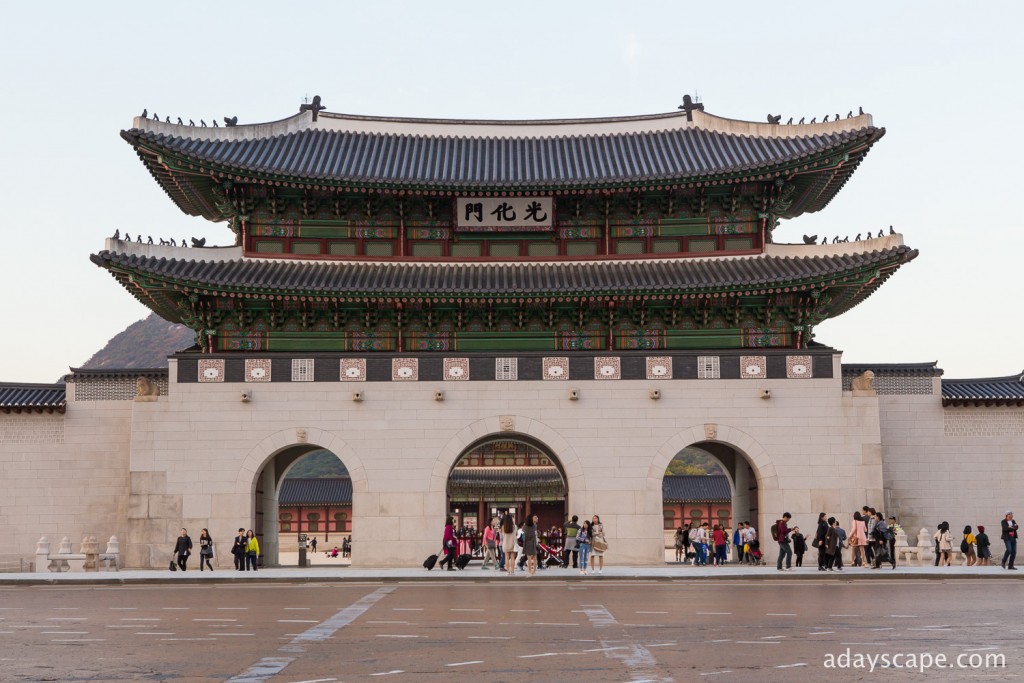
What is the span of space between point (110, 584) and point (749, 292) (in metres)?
18.4

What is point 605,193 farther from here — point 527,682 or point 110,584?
point 527,682

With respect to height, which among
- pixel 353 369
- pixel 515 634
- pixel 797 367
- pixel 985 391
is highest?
pixel 353 369

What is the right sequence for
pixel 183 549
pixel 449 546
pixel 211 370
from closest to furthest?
pixel 449 546
pixel 183 549
pixel 211 370

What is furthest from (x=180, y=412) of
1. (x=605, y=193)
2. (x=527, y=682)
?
(x=527, y=682)

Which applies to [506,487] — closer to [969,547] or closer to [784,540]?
[969,547]

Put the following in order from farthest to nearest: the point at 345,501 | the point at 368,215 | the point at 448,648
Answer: the point at 345,501
the point at 368,215
the point at 448,648

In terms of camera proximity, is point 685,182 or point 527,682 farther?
point 685,182

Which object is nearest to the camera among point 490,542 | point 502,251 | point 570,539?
point 570,539

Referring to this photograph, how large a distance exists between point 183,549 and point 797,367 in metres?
17.9

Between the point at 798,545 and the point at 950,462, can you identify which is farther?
the point at 950,462

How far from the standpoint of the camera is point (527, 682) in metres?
11.6

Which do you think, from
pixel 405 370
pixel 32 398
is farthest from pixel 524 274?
pixel 32 398

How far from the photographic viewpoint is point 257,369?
1357 inches

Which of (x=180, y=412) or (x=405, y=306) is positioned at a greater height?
(x=405, y=306)
